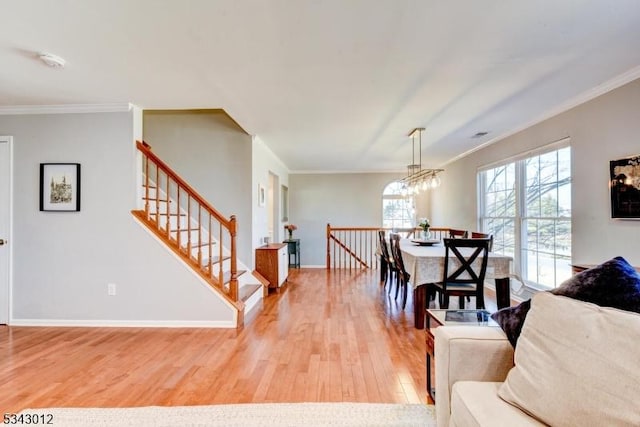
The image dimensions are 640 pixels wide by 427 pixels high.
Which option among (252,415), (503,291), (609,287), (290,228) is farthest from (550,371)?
(290,228)

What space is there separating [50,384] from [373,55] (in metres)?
3.22

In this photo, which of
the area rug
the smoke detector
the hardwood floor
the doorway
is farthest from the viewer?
the doorway

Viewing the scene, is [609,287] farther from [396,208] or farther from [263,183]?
[396,208]

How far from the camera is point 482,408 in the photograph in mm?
1183

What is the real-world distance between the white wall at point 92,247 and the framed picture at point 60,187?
2.3 inches

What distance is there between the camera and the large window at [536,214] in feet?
11.5

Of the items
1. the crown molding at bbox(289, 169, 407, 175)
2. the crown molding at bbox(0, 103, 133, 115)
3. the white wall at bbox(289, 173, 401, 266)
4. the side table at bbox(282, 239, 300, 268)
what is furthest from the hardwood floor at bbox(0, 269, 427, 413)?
the crown molding at bbox(289, 169, 407, 175)

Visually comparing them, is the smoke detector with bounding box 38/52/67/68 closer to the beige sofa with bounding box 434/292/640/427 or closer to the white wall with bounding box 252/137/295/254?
the white wall with bounding box 252/137/295/254

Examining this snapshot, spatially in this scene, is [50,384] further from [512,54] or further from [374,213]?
[374,213]

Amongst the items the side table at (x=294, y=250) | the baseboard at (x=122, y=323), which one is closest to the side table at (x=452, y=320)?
the baseboard at (x=122, y=323)

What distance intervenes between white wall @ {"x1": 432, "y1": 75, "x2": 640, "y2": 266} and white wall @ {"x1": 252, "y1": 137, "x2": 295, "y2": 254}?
3.66 meters

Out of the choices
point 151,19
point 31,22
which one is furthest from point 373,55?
point 31,22

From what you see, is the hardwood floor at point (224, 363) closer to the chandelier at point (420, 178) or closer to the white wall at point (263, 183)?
the white wall at point (263, 183)

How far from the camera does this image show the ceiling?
1758mm
